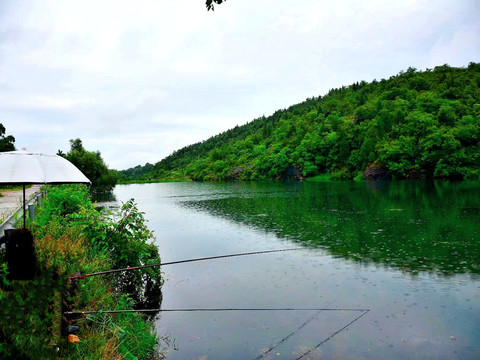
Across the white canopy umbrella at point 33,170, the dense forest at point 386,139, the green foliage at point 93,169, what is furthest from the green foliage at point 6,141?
the dense forest at point 386,139

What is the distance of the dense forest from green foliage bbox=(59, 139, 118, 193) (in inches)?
2101

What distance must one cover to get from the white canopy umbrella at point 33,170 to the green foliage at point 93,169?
50370 millimetres

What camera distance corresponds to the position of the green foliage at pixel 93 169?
5472 cm

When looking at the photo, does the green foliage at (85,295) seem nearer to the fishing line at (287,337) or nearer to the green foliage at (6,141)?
the fishing line at (287,337)

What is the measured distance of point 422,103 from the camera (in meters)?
92.7

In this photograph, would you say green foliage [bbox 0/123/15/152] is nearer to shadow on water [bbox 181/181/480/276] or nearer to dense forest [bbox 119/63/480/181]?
shadow on water [bbox 181/181/480/276]

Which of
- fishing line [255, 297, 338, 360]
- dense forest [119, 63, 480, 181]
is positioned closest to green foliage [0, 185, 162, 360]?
fishing line [255, 297, 338, 360]

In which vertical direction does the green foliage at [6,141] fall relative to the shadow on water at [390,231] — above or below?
above

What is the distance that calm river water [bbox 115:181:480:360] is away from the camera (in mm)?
7582

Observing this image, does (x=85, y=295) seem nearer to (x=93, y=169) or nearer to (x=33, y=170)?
(x=33, y=170)

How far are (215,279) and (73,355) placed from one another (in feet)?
24.0

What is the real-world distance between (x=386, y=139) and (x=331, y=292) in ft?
277

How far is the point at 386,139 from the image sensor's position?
88.2 meters

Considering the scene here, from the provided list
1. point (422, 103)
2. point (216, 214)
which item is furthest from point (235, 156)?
point (216, 214)
